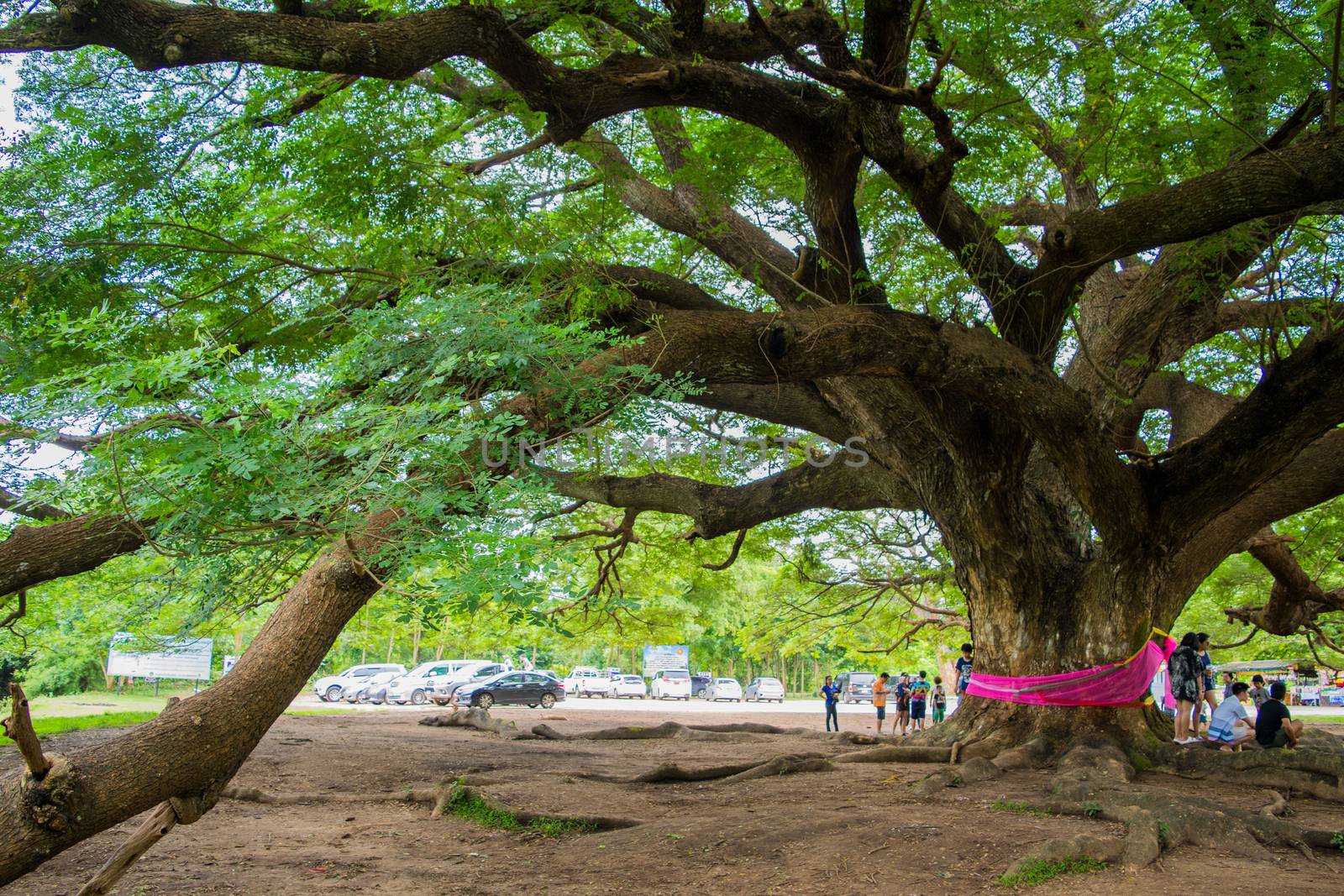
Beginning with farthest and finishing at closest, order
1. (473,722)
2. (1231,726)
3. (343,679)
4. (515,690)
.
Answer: (343,679)
(515,690)
(473,722)
(1231,726)

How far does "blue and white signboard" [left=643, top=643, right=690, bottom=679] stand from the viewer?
133 feet

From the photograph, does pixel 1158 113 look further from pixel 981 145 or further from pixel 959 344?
pixel 959 344

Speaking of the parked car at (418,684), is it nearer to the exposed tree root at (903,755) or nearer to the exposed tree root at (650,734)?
the exposed tree root at (650,734)

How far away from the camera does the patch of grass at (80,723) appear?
13.9 meters

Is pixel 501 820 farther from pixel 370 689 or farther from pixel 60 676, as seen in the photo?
pixel 60 676

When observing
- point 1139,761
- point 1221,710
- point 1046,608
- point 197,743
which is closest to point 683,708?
point 1221,710

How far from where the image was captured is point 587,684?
4106cm

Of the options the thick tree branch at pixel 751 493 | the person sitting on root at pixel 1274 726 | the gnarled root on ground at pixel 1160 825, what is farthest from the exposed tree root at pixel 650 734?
the gnarled root on ground at pixel 1160 825

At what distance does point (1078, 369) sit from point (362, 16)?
8231mm

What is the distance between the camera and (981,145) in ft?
26.6

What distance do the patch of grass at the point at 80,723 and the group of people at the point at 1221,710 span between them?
13149 mm

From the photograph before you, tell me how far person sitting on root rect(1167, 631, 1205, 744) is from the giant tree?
2.79 ft

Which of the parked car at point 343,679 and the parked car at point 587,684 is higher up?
the parked car at point 343,679

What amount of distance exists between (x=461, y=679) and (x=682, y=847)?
2273 cm
